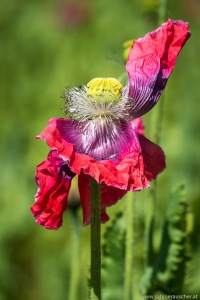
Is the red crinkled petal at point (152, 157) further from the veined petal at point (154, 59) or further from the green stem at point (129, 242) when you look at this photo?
the green stem at point (129, 242)

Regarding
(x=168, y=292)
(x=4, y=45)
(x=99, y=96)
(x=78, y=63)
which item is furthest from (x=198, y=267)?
(x=4, y=45)

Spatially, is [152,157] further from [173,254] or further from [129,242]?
[173,254]

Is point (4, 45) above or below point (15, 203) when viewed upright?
above

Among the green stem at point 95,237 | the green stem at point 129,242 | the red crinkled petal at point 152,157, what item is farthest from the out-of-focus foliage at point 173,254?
the green stem at point 95,237

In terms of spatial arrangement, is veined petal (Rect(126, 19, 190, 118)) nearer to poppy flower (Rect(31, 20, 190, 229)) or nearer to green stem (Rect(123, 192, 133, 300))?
poppy flower (Rect(31, 20, 190, 229))

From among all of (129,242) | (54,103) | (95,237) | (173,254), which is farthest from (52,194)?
(54,103)

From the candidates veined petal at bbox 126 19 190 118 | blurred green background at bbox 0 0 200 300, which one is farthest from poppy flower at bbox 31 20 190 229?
blurred green background at bbox 0 0 200 300

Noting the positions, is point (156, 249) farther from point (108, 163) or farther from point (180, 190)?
point (108, 163)
